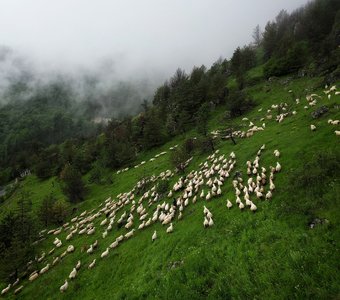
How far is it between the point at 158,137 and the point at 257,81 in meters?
43.9

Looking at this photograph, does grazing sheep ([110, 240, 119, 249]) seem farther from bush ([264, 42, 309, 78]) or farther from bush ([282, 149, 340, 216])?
bush ([264, 42, 309, 78])

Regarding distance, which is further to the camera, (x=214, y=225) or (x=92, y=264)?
(x=92, y=264)

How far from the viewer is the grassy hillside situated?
16562 millimetres

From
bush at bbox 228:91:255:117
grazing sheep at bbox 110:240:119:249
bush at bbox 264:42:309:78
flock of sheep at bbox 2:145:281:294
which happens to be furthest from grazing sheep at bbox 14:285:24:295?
bush at bbox 264:42:309:78

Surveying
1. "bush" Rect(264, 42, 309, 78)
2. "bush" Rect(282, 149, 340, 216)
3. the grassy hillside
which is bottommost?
the grassy hillside

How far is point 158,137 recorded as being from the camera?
88.5m

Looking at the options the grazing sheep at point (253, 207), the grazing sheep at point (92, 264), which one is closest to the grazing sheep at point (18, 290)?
the grazing sheep at point (92, 264)

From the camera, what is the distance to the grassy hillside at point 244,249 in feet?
54.3

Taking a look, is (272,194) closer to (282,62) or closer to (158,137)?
(158,137)

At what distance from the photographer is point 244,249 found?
20.5m

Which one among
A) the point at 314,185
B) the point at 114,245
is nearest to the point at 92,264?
the point at 114,245

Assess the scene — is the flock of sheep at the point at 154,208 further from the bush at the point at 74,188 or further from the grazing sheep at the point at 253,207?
Answer: the bush at the point at 74,188

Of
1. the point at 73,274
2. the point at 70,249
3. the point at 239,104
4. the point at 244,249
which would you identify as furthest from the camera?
the point at 239,104

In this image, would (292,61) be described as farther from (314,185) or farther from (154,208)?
(314,185)
